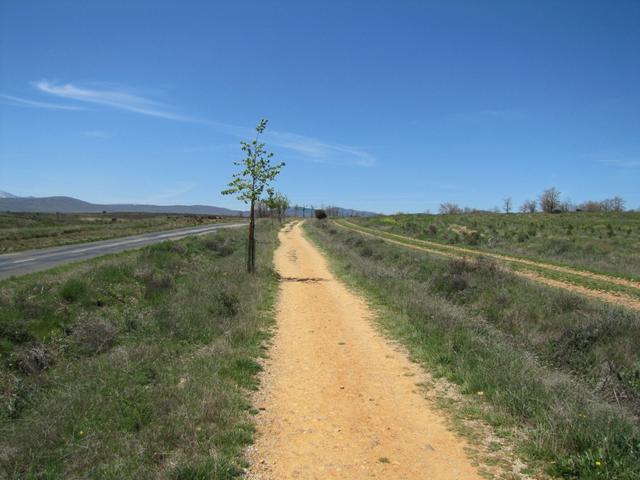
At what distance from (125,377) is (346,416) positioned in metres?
3.51

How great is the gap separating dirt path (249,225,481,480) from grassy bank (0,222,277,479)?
42cm

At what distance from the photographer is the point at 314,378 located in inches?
296

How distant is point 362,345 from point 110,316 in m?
7.23

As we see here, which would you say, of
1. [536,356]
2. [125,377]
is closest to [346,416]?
[125,377]

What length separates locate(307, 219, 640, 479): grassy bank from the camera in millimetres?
4730

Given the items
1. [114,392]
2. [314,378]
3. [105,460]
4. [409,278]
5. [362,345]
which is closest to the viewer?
[105,460]

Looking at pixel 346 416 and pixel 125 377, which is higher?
pixel 125 377

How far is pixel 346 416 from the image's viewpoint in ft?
19.7

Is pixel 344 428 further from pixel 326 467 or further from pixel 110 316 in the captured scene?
pixel 110 316

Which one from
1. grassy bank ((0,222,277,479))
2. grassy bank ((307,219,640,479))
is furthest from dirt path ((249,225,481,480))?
grassy bank ((307,219,640,479))

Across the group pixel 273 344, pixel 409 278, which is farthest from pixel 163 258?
pixel 273 344

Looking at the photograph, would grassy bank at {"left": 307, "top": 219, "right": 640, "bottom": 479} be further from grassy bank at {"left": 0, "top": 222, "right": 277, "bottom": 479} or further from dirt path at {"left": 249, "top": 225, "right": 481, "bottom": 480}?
grassy bank at {"left": 0, "top": 222, "right": 277, "bottom": 479}

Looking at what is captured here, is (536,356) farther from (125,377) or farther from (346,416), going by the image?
(125,377)

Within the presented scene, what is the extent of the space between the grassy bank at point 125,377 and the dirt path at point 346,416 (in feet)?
1.38
